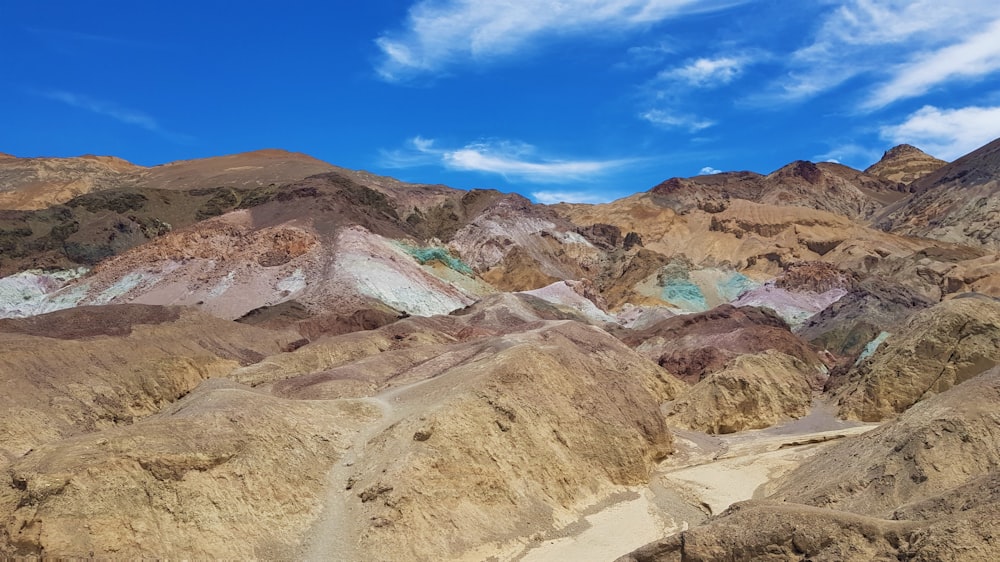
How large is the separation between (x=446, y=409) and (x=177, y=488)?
721 centimetres

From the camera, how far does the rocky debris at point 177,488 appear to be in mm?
15125

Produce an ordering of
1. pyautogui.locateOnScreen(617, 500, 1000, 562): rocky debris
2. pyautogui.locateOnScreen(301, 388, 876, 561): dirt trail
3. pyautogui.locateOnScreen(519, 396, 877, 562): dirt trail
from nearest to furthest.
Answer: pyautogui.locateOnScreen(617, 500, 1000, 562): rocky debris → pyautogui.locateOnScreen(301, 388, 876, 561): dirt trail → pyautogui.locateOnScreen(519, 396, 877, 562): dirt trail

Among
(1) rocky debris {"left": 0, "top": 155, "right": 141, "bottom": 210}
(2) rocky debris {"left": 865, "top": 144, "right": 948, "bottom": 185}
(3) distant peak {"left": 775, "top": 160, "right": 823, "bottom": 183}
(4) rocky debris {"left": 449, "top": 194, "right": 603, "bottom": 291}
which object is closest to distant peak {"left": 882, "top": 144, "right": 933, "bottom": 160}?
(2) rocky debris {"left": 865, "top": 144, "right": 948, "bottom": 185}

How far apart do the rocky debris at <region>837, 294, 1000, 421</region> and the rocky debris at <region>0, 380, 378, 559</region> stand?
2303 cm

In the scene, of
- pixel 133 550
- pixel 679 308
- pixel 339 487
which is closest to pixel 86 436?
pixel 133 550

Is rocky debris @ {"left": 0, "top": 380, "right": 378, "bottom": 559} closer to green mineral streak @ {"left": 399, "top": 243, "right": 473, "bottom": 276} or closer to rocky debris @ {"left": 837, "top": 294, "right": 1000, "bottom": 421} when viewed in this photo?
rocky debris @ {"left": 837, "top": 294, "right": 1000, "bottom": 421}

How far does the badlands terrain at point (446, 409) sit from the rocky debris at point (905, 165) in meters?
106

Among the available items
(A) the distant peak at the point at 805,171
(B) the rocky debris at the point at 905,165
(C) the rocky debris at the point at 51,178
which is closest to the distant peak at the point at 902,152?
(B) the rocky debris at the point at 905,165

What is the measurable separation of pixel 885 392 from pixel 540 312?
105 feet

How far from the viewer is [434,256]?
3054 inches

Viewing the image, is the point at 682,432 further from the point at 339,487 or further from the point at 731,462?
the point at 339,487

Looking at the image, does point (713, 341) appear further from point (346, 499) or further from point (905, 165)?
point (905, 165)

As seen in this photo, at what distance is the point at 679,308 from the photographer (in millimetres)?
81938

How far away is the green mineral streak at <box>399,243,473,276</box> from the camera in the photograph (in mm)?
76125
